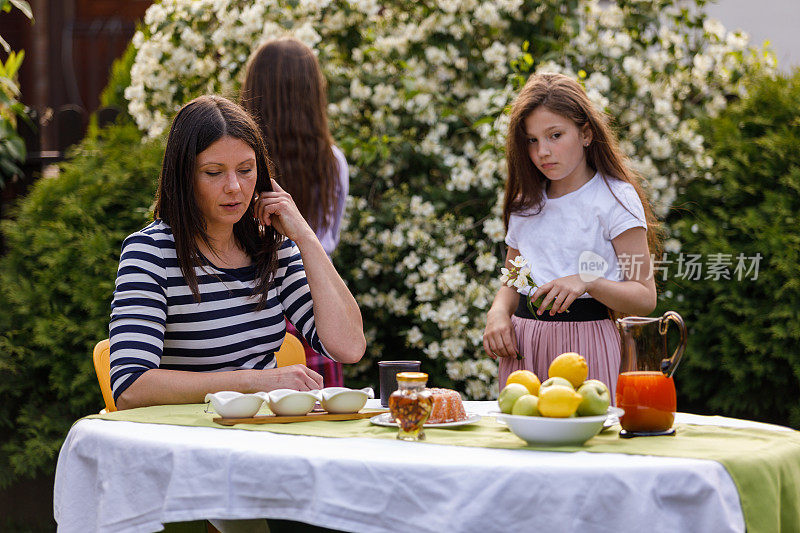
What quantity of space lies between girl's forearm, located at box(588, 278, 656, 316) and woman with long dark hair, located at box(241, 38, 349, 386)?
1.23 metres

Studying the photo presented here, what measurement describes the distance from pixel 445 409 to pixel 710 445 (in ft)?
1.80

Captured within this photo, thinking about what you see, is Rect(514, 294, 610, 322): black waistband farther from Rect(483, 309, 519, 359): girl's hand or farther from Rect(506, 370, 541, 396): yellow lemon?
Rect(506, 370, 541, 396): yellow lemon

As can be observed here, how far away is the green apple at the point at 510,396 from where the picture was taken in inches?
70.3

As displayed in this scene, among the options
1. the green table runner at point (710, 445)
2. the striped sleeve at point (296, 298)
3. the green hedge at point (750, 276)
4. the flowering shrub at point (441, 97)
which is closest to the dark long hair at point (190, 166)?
the striped sleeve at point (296, 298)

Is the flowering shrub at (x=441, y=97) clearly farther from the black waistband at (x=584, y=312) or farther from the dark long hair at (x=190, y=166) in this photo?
the dark long hair at (x=190, y=166)

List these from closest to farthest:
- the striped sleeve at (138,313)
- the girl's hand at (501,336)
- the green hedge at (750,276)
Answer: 1. the striped sleeve at (138,313)
2. the girl's hand at (501,336)
3. the green hedge at (750,276)

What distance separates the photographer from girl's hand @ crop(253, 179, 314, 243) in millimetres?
2682

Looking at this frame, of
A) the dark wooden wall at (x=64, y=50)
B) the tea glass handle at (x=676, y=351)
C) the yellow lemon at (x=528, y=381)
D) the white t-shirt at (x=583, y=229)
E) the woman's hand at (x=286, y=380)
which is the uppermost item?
the dark wooden wall at (x=64, y=50)

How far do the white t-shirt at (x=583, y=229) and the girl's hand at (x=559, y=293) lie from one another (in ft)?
0.77

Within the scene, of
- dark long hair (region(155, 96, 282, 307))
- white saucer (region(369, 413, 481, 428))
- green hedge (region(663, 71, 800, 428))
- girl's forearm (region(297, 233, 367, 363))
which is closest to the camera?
white saucer (region(369, 413, 481, 428))

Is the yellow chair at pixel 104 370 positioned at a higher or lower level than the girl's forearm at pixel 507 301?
lower

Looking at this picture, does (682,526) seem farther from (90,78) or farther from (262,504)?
(90,78)

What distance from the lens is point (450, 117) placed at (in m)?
4.83

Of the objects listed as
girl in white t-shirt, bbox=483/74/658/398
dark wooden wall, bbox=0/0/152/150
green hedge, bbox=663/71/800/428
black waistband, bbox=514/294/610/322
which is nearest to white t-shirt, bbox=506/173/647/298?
girl in white t-shirt, bbox=483/74/658/398
